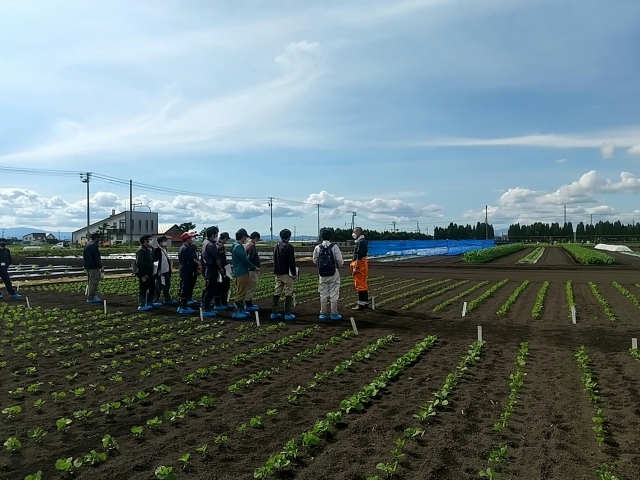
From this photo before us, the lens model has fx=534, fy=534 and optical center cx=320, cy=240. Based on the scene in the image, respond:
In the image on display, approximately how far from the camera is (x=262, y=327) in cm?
1061


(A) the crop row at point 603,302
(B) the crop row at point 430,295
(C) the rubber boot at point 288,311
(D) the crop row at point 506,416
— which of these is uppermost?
(C) the rubber boot at point 288,311

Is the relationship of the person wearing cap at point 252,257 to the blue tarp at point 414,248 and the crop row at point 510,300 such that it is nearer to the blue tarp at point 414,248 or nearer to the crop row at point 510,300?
the crop row at point 510,300

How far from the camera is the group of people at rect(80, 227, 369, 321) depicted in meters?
11.6

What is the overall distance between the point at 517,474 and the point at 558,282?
62.1 feet

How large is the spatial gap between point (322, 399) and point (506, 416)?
6.42 ft

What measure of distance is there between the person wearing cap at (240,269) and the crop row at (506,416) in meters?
5.89

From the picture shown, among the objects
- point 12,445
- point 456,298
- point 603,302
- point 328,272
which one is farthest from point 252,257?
point 603,302

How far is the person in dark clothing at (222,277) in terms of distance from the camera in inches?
480

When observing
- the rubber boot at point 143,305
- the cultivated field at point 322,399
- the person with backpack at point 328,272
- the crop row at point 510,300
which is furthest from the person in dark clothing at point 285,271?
the crop row at point 510,300

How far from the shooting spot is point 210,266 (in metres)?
12.1

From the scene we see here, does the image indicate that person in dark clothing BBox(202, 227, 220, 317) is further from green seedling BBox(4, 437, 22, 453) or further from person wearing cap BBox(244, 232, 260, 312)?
green seedling BBox(4, 437, 22, 453)

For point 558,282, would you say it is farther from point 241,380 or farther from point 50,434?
point 50,434

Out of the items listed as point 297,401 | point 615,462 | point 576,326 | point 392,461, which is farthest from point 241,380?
point 576,326

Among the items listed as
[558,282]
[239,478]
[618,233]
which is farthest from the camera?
[618,233]
